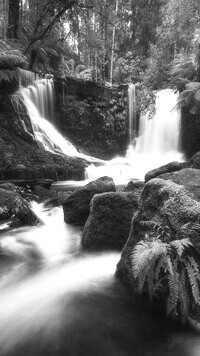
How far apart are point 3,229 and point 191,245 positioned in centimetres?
390

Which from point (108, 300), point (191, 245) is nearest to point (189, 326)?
point (191, 245)

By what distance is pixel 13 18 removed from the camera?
12891 millimetres

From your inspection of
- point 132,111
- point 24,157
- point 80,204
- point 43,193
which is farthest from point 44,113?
point 80,204

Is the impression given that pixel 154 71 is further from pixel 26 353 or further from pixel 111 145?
pixel 26 353

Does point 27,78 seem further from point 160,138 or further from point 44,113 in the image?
point 160,138

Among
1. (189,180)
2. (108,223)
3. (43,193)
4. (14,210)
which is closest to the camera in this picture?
(189,180)

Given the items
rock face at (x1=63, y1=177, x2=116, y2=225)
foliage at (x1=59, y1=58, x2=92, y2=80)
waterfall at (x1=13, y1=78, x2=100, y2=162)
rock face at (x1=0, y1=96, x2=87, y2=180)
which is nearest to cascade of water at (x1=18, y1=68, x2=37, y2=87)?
waterfall at (x1=13, y1=78, x2=100, y2=162)

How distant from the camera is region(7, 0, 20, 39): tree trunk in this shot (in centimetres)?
1264

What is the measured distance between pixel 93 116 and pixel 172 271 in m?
13.2

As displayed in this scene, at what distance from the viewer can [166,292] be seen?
275cm

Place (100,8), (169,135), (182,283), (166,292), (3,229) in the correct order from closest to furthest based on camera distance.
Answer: (182,283) → (166,292) → (3,229) → (100,8) → (169,135)

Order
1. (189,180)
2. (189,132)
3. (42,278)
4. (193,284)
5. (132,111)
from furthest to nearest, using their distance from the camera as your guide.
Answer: (132,111) < (189,132) < (42,278) < (189,180) < (193,284)

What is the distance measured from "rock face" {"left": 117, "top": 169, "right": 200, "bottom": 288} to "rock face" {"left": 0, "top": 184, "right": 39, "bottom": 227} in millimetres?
2833

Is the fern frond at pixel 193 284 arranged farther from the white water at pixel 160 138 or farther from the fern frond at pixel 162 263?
the white water at pixel 160 138
